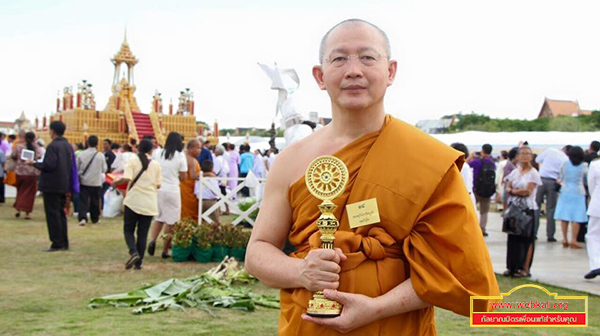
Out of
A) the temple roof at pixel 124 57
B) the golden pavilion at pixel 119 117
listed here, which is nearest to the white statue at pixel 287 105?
the golden pavilion at pixel 119 117

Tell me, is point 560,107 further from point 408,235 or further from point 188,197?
point 408,235

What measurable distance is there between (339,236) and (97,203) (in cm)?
1217

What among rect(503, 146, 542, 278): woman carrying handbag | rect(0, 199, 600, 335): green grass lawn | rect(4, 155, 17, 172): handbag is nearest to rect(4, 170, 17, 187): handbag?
rect(4, 155, 17, 172): handbag

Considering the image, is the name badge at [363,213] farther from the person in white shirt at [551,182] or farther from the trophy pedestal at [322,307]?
the person in white shirt at [551,182]

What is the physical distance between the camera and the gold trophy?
6.55ft

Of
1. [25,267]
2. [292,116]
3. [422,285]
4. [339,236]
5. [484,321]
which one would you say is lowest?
[25,267]

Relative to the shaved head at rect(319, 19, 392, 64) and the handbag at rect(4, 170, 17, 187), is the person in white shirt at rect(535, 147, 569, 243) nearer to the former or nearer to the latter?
the shaved head at rect(319, 19, 392, 64)

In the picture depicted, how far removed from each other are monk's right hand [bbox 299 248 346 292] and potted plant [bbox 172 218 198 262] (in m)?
7.02

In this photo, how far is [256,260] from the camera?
7.43 feet

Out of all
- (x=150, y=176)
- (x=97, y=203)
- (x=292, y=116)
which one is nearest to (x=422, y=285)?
(x=292, y=116)

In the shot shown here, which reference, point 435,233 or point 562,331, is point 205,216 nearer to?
point 562,331

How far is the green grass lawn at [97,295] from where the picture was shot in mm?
5414

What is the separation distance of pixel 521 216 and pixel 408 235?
6.14m

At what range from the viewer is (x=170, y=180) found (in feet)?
30.1
